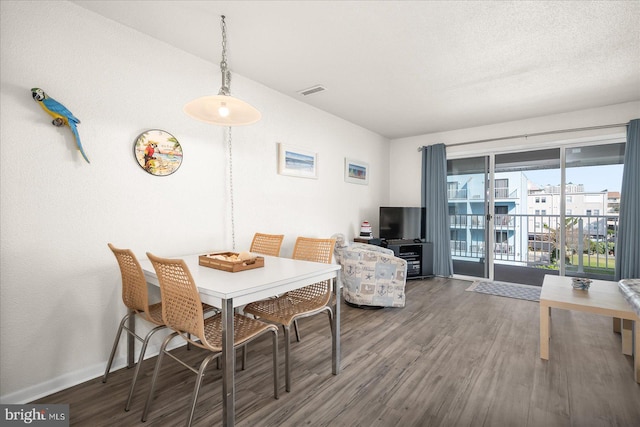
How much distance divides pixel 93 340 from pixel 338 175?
329 centimetres

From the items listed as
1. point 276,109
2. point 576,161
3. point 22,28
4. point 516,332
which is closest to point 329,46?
point 276,109

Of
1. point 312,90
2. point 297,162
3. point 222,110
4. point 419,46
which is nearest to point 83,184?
point 222,110

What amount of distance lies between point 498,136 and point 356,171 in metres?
2.24

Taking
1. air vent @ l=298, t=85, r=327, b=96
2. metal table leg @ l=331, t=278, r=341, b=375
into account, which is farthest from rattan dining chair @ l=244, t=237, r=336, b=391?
air vent @ l=298, t=85, r=327, b=96

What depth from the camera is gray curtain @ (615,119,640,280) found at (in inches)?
140

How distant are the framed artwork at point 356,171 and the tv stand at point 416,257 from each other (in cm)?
108

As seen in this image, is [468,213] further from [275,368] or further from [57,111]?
[57,111]

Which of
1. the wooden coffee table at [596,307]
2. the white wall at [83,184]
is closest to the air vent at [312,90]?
the white wall at [83,184]

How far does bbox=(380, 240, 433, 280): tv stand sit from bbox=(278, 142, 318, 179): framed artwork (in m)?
1.77

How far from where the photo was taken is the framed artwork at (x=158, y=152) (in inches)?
88.1

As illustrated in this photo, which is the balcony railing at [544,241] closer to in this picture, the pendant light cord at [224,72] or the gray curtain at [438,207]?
the gray curtain at [438,207]

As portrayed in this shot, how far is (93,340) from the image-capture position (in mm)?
2023

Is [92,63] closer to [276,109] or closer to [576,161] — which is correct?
[276,109]

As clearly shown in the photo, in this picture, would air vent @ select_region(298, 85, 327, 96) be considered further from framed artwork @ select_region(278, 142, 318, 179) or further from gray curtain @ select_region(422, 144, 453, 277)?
gray curtain @ select_region(422, 144, 453, 277)
